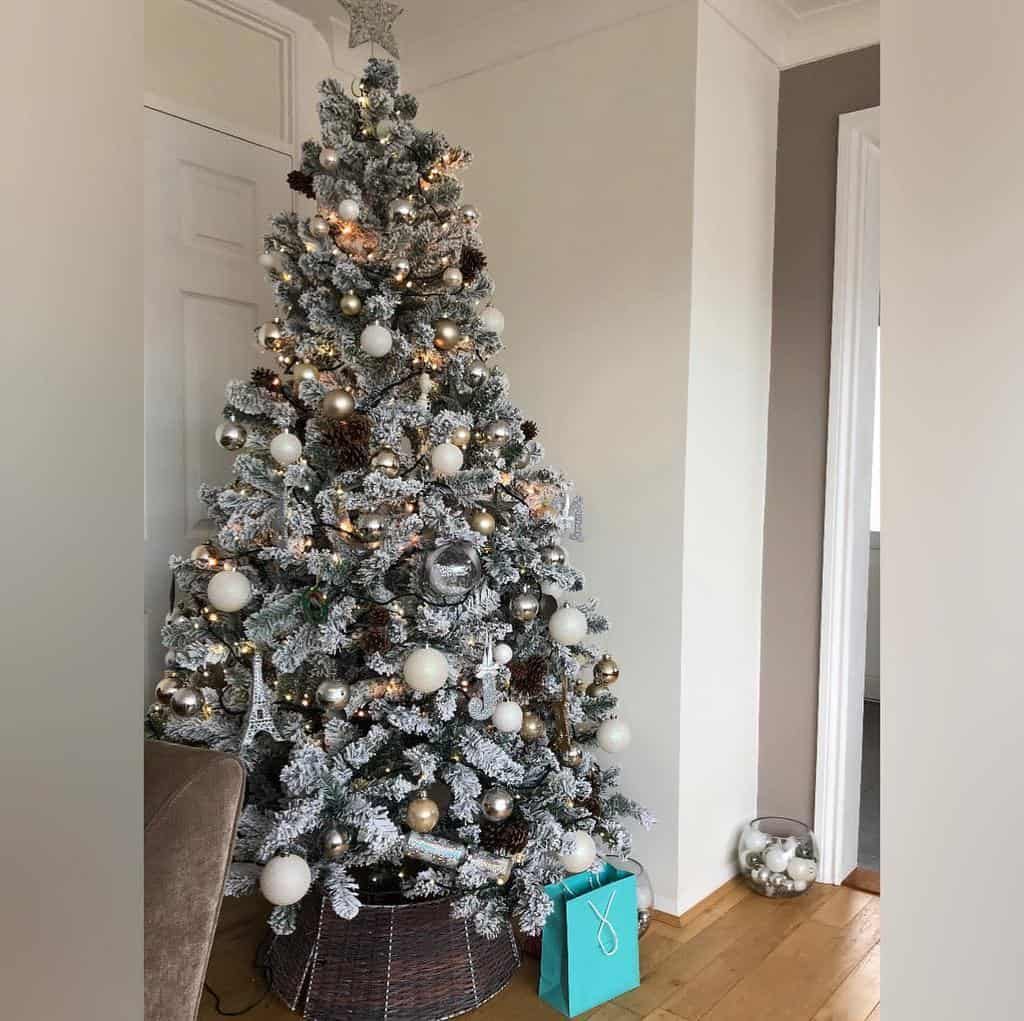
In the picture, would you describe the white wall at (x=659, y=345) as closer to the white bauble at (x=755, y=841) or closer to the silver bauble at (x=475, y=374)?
the white bauble at (x=755, y=841)

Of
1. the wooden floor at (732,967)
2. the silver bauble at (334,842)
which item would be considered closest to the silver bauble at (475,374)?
the silver bauble at (334,842)

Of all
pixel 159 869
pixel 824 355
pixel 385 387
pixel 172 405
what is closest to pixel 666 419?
pixel 824 355

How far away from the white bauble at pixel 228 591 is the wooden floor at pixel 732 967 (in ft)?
2.87

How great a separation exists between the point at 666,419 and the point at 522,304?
1.96 feet

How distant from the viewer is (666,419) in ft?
7.52

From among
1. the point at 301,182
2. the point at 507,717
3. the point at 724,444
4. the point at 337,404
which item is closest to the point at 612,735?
the point at 507,717

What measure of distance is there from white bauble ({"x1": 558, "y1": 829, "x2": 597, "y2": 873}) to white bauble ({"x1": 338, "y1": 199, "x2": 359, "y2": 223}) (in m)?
1.38

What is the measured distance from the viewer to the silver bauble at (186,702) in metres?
1.74

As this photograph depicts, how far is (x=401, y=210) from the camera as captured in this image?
1.89 metres

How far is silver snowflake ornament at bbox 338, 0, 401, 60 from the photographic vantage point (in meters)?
2.03

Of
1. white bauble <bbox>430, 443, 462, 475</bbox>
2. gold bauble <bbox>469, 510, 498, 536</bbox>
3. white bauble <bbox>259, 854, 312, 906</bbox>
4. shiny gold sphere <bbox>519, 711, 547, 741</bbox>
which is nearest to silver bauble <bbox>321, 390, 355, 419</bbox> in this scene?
white bauble <bbox>430, 443, 462, 475</bbox>

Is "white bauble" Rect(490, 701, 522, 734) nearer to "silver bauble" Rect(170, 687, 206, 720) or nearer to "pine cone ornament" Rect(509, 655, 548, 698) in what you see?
"pine cone ornament" Rect(509, 655, 548, 698)
